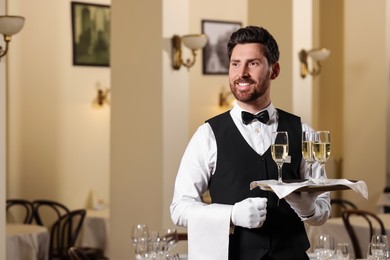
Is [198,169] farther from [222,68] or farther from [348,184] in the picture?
[222,68]

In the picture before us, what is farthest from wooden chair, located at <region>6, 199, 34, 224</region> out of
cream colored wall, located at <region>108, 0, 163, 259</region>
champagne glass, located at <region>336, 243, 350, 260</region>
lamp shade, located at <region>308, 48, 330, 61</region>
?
champagne glass, located at <region>336, 243, 350, 260</region>

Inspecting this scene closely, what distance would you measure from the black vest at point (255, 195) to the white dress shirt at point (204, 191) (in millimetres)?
36

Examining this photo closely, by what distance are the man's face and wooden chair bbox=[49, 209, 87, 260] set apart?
533cm

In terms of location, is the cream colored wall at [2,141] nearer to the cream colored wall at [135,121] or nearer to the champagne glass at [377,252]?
the cream colored wall at [135,121]

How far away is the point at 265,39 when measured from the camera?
9.04 feet

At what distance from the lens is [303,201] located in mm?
2604

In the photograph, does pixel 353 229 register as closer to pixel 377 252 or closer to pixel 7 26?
pixel 377 252

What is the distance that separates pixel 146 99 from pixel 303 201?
3727 millimetres

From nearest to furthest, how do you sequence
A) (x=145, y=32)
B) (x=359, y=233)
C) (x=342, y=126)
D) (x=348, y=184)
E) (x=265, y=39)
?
(x=348, y=184), (x=265, y=39), (x=145, y=32), (x=359, y=233), (x=342, y=126)

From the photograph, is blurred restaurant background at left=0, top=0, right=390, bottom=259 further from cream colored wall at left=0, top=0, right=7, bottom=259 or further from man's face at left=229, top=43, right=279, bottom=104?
man's face at left=229, top=43, right=279, bottom=104

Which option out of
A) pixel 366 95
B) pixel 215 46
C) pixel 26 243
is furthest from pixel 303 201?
pixel 215 46

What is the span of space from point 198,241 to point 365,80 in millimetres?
6573

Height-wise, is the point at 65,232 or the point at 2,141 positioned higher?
the point at 2,141

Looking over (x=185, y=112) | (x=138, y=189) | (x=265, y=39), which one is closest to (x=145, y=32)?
(x=185, y=112)
